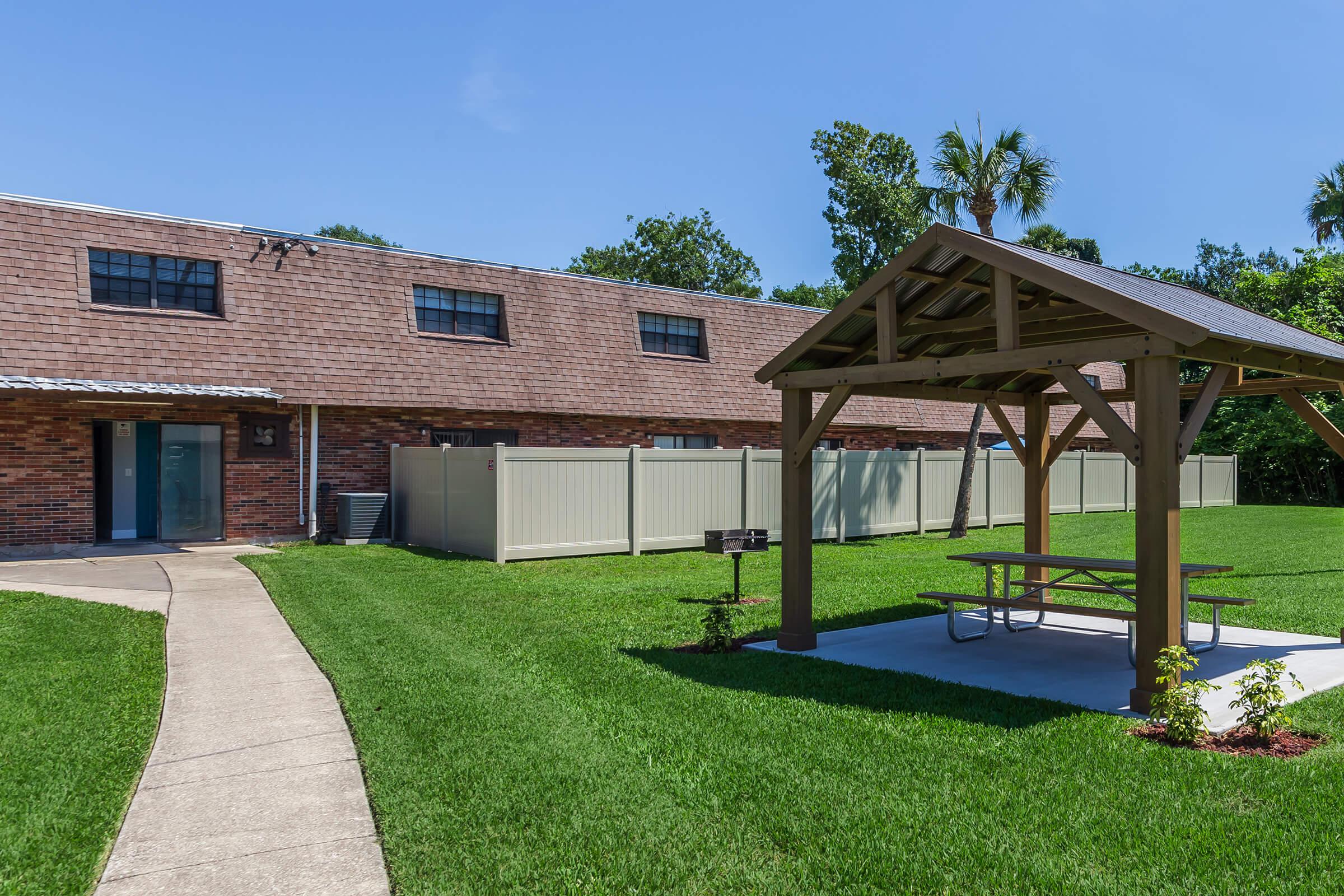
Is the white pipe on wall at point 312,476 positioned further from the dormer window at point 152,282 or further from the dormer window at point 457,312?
the dormer window at point 457,312

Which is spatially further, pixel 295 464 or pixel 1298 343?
pixel 295 464

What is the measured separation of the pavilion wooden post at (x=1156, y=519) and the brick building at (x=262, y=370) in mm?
13735

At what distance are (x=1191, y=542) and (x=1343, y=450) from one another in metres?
9.96

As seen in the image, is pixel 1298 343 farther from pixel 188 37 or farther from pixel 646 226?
pixel 646 226

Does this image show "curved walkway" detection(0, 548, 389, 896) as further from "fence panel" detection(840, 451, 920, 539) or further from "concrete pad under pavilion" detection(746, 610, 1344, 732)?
"fence panel" detection(840, 451, 920, 539)

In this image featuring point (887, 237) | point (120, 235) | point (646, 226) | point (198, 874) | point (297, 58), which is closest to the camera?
point (198, 874)

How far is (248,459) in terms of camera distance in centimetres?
1695

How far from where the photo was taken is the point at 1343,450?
9125 mm

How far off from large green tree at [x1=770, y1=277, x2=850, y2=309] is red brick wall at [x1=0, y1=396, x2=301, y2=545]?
4357 cm

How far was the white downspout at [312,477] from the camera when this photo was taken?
17.3 m

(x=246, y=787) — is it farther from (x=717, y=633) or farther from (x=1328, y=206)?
(x=1328, y=206)

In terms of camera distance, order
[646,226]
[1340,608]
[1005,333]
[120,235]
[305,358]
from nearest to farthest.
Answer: [1005,333], [1340,608], [120,235], [305,358], [646,226]

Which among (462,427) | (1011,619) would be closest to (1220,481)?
(462,427)

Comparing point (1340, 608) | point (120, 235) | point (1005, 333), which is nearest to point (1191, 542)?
point (1340, 608)
